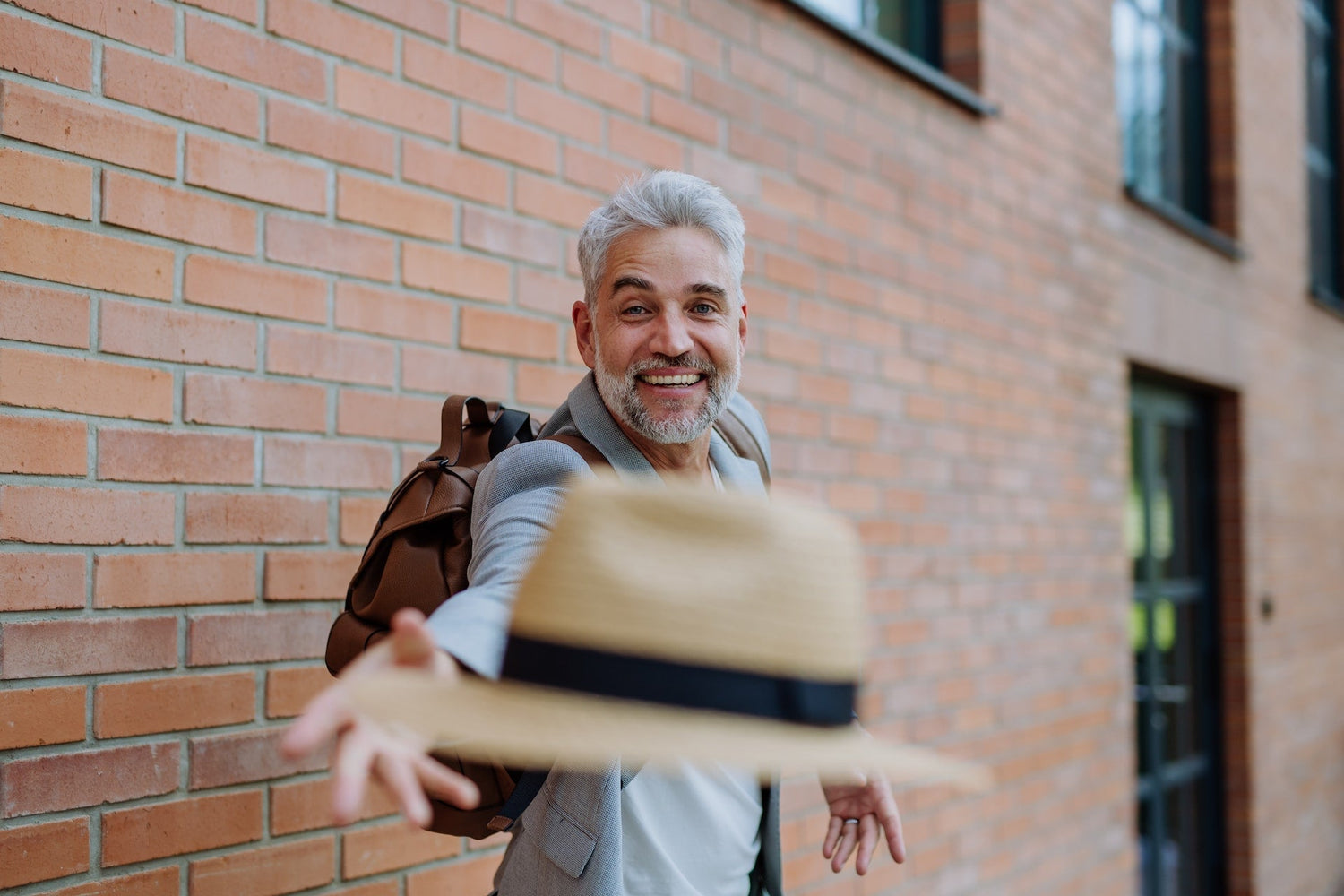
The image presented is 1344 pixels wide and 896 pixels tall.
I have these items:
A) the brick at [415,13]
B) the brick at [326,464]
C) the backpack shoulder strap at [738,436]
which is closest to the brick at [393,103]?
the brick at [415,13]

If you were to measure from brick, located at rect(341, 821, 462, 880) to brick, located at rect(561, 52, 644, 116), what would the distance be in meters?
1.54

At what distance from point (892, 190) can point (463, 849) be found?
2.26 meters

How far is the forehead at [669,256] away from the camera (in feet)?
5.34

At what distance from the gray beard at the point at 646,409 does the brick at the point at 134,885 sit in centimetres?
99

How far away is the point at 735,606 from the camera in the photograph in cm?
114

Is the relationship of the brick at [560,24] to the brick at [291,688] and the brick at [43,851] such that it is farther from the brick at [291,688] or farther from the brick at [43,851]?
the brick at [43,851]

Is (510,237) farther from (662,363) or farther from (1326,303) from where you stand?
(1326,303)

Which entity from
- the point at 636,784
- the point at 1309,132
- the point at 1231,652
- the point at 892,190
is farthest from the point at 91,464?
the point at 1309,132

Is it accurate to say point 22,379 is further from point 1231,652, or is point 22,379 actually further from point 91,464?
point 1231,652

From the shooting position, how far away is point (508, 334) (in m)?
2.40

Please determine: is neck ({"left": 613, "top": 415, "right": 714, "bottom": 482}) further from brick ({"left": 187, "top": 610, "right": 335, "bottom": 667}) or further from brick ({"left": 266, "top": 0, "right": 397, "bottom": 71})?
brick ({"left": 266, "top": 0, "right": 397, "bottom": 71})

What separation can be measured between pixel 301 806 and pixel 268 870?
4.4 inches

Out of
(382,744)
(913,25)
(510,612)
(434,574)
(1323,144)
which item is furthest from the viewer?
(1323,144)

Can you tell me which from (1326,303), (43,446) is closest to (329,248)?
(43,446)
